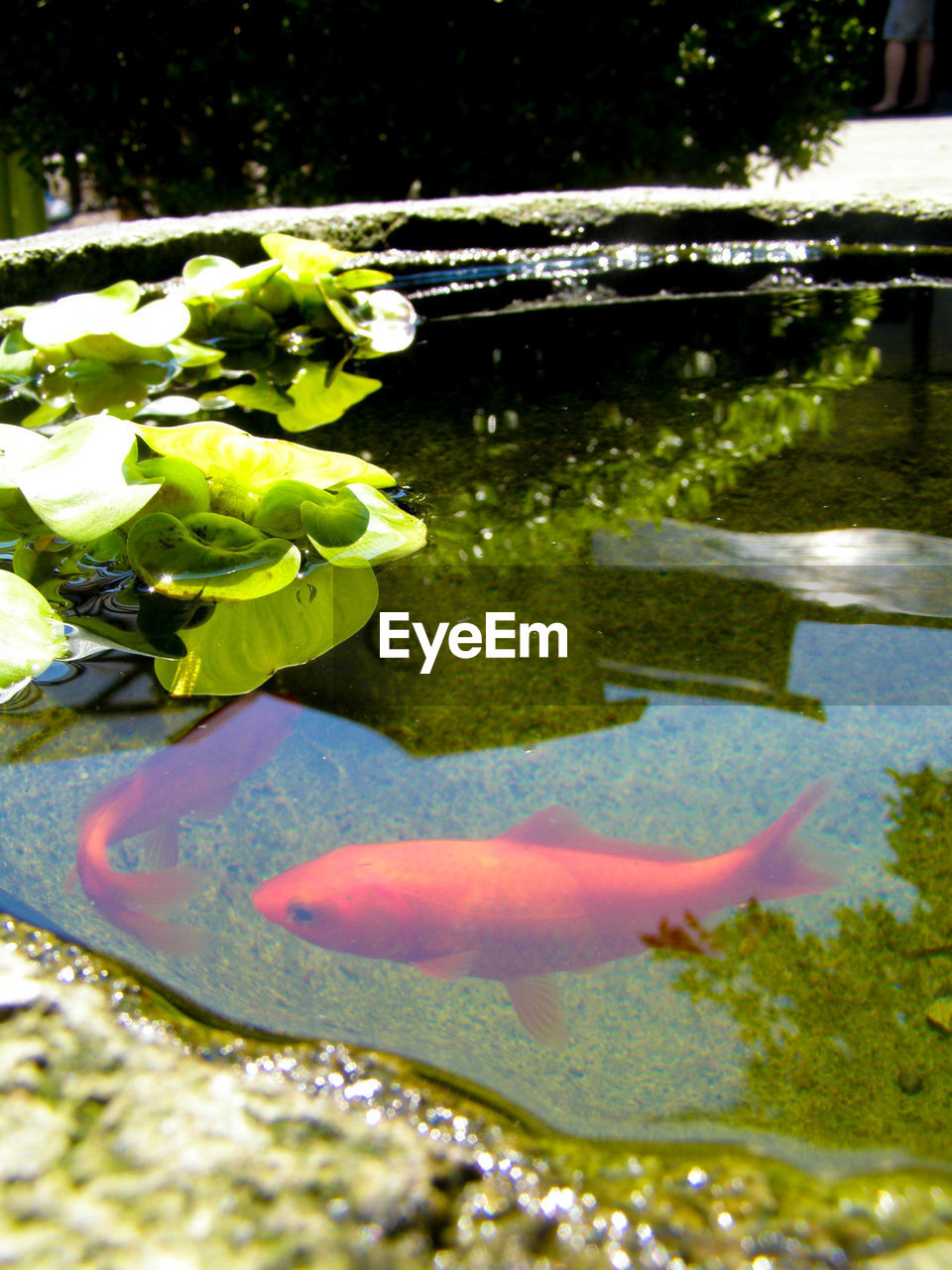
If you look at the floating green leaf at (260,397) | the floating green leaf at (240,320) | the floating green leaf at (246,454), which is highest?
the floating green leaf at (240,320)

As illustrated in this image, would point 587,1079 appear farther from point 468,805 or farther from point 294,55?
point 294,55

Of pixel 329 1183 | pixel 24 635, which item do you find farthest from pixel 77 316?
pixel 329 1183

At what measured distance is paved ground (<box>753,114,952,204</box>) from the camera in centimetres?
549

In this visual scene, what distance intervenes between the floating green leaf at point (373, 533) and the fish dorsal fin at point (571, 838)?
26.8 inches

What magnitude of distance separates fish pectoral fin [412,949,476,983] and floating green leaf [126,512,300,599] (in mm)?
807

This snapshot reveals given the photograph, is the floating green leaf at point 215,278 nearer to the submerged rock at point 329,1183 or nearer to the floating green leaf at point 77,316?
the floating green leaf at point 77,316

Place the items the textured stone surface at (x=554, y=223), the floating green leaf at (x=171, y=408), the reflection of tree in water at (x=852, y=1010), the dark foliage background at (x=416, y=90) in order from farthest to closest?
the dark foliage background at (x=416, y=90) < the textured stone surface at (x=554, y=223) < the floating green leaf at (x=171, y=408) < the reflection of tree in water at (x=852, y=1010)

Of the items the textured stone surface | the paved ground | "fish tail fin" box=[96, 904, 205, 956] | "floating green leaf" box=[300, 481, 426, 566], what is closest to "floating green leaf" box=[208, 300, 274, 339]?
the textured stone surface

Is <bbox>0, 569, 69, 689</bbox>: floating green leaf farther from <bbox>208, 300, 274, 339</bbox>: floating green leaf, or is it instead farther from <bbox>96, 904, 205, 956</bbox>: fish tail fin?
<bbox>208, 300, 274, 339</bbox>: floating green leaf

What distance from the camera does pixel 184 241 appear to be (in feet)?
10.4

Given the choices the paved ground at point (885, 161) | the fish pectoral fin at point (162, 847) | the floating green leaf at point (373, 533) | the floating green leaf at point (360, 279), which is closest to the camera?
the fish pectoral fin at point (162, 847)

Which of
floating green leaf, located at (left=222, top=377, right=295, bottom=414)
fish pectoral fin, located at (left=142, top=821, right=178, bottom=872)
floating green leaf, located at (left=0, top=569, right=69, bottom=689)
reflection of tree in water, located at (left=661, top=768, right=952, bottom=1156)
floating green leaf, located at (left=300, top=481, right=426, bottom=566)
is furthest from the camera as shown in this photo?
floating green leaf, located at (left=222, top=377, right=295, bottom=414)

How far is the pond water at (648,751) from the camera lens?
0.87m

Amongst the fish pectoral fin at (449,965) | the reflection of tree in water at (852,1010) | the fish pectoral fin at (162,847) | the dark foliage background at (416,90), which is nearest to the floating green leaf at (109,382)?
the fish pectoral fin at (162,847)
